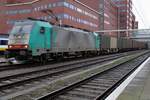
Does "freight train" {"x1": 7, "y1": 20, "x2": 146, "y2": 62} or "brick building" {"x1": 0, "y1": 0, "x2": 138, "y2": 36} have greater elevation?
"brick building" {"x1": 0, "y1": 0, "x2": 138, "y2": 36}

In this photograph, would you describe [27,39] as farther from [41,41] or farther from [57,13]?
[57,13]

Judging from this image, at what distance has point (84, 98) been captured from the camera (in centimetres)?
838

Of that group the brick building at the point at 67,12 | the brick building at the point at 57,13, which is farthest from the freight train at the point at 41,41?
the brick building at the point at 57,13

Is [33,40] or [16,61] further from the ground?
[33,40]

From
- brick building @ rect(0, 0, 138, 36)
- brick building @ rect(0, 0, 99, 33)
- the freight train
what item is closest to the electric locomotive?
the freight train

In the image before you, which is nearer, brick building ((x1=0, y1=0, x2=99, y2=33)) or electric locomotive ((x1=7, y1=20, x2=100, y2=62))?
electric locomotive ((x1=7, y1=20, x2=100, y2=62))

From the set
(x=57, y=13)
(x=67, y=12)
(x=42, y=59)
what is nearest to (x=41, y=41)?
(x=42, y=59)

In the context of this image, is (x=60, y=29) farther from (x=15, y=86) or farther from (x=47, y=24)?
(x=15, y=86)

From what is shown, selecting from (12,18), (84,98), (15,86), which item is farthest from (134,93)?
(12,18)

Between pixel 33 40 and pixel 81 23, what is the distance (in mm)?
71176

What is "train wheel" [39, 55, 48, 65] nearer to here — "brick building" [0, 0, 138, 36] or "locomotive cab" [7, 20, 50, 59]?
"locomotive cab" [7, 20, 50, 59]

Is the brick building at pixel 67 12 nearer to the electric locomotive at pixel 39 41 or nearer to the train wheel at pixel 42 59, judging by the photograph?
the electric locomotive at pixel 39 41

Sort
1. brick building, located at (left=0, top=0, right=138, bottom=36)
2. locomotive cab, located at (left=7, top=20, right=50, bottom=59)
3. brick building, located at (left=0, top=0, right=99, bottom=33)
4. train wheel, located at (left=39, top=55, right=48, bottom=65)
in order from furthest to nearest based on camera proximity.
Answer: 1. brick building, located at (left=0, top=0, right=138, bottom=36)
2. brick building, located at (left=0, top=0, right=99, bottom=33)
3. train wheel, located at (left=39, top=55, right=48, bottom=65)
4. locomotive cab, located at (left=7, top=20, right=50, bottom=59)

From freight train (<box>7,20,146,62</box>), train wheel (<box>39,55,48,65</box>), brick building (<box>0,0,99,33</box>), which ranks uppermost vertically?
brick building (<box>0,0,99,33</box>)
